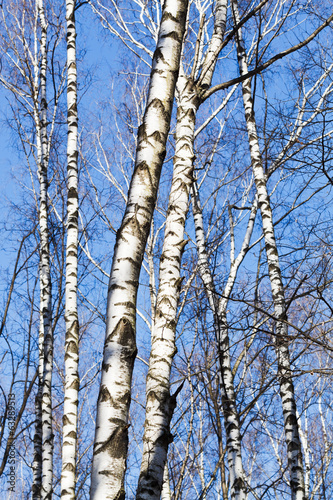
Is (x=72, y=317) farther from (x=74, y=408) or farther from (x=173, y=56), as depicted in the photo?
(x=173, y=56)

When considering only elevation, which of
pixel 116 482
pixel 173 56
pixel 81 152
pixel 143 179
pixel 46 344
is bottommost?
pixel 116 482

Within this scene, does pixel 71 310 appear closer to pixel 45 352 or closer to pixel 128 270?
pixel 45 352

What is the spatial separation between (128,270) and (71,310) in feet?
11.5

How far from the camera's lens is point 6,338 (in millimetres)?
7914

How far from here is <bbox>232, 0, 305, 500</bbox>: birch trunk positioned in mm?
3943

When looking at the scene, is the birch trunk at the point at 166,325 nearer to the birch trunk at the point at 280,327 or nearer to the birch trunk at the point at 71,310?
the birch trunk at the point at 280,327

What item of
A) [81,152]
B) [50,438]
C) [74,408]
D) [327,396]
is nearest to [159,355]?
[74,408]

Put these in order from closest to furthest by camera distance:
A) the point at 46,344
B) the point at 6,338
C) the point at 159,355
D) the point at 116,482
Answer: the point at 116,482
the point at 159,355
the point at 46,344
the point at 6,338

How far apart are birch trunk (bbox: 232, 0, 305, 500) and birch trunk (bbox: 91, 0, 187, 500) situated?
1123 mm

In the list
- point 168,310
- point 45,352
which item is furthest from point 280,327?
point 45,352

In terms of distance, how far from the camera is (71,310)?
17.5 ft

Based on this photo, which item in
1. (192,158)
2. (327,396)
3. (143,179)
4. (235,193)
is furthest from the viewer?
(327,396)

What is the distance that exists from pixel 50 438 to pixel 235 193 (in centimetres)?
545

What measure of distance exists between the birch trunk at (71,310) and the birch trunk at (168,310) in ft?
7.27
